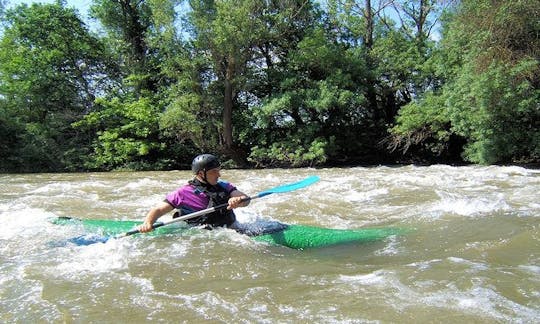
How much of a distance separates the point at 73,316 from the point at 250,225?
2.16 metres

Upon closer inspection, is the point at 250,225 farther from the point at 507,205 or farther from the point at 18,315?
the point at 507,205

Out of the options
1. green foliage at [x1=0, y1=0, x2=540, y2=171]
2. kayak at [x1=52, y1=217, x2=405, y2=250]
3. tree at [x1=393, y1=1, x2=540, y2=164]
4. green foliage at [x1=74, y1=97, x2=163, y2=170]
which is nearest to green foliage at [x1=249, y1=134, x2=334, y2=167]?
green foliage at [x1=0, y1=0, x2=540, y2=171]

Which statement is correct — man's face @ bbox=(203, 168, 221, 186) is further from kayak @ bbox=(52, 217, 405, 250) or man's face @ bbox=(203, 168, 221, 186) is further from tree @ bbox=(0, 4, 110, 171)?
tree @ bbox=(0, 4, 110, 171)

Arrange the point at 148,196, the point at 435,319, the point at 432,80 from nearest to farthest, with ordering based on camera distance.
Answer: the point at 435,319 < the point at 148,196 < the point at 432,80

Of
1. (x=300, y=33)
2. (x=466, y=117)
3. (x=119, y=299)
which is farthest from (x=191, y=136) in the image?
(x=119, y=299)

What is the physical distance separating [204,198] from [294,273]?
1439 millimetres

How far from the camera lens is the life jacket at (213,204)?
4.42m

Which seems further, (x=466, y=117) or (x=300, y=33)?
(x=300, y=33)

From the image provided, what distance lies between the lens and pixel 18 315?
2.66 meters

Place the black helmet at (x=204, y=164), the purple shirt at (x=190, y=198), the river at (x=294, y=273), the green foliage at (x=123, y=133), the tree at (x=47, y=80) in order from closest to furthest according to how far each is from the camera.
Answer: the river at (x=294, y=273), the black helmet at (x=204, y=164), the purple shirt at (x=190, y=198), the green foliage at (x=123, y=133), the tree at (x=47, y=80)

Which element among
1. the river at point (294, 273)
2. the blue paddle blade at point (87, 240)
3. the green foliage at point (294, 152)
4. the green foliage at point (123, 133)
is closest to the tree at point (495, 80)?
the green foliage at point (294, 152)

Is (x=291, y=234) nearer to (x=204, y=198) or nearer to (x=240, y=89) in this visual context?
(x=204, y=198)

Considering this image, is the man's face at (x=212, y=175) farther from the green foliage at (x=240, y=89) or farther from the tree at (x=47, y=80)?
the tree at (x=47, y=80)

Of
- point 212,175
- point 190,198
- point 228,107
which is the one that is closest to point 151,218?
point 190,198
